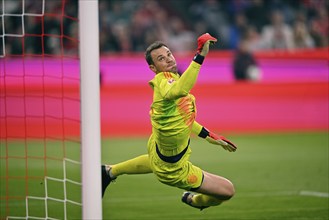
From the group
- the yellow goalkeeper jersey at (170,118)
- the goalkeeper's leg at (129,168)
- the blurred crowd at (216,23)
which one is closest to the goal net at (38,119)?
the goalkeeper's leg at (129,168)

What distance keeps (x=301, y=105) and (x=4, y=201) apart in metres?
9.18

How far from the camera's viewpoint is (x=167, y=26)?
2142 cm

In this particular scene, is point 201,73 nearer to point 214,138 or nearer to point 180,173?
point 214,138

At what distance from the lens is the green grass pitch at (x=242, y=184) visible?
30.9 ft

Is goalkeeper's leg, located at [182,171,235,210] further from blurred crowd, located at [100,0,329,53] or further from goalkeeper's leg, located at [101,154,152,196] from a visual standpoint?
blurred crowd, located at [100,0,329,53]

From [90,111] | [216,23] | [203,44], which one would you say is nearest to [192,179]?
[203,44]

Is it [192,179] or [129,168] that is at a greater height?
[129,168]

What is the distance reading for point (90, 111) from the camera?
5973mm

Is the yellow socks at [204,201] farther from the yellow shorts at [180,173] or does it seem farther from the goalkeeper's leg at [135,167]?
the goalkeeper's leg at [135,167]

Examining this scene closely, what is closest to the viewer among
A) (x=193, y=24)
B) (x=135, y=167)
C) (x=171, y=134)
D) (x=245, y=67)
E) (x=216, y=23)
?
(x=171, y=134)

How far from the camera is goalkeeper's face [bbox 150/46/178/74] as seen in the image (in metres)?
7.36

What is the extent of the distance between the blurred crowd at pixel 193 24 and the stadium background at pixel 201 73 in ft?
0.10

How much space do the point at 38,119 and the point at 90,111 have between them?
430 inches

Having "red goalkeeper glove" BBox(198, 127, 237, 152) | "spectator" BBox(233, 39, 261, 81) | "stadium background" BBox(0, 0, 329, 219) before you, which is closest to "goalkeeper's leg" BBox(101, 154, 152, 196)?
"red goalkeeper glove" BBox(198, 127, 237, 152)
